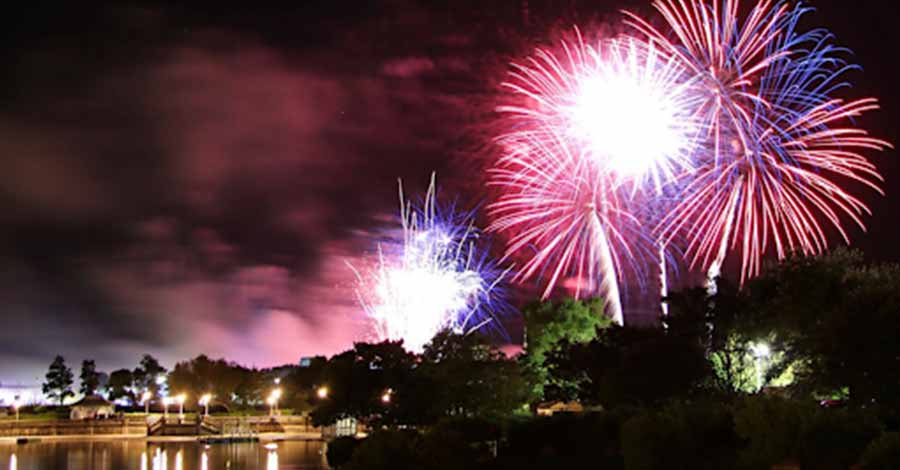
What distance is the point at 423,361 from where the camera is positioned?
45250 millimetres

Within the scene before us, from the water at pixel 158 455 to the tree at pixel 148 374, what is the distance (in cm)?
6822

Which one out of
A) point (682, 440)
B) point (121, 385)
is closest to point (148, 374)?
point (121, 385)

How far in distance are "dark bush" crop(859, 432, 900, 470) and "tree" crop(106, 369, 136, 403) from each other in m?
127

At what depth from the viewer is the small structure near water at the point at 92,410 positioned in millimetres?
81887

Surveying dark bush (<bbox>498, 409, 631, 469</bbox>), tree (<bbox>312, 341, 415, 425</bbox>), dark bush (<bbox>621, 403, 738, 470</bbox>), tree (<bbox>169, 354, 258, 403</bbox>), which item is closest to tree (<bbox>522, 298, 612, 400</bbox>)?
tree (<bbox>312, 341, 415, 425</bbox>)

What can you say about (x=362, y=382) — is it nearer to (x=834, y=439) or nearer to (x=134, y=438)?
(x=834, y=439)

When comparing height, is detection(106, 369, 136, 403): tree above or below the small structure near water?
above

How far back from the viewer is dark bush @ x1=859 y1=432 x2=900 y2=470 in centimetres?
1809

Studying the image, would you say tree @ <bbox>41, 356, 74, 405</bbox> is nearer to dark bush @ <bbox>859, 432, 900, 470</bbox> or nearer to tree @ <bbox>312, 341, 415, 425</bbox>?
tree @ <bbox>312, 341, 415, 425</bbox>

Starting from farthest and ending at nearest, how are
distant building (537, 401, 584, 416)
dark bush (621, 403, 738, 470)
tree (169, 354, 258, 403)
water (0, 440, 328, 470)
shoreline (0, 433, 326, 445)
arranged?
1. tree (169, 354, 258, 403)
2. shoreline (0, 433, 326, 445)
3. distant building (537, 401, 584, 416)
4. water (0, 440, 328, 470)
5. dark bush (621, 403, 738, 470)

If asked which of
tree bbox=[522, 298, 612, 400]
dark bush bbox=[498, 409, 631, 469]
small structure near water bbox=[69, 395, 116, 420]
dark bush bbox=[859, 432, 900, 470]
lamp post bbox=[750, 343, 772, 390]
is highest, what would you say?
tree bbox=[522, 298, 612, 400]

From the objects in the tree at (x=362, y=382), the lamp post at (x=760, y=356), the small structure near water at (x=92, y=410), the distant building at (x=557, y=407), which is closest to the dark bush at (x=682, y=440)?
the lamp post at (x=760, y=356)

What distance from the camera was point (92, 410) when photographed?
83.9m

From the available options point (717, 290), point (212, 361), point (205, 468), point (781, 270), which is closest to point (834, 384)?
point (781, 270)
